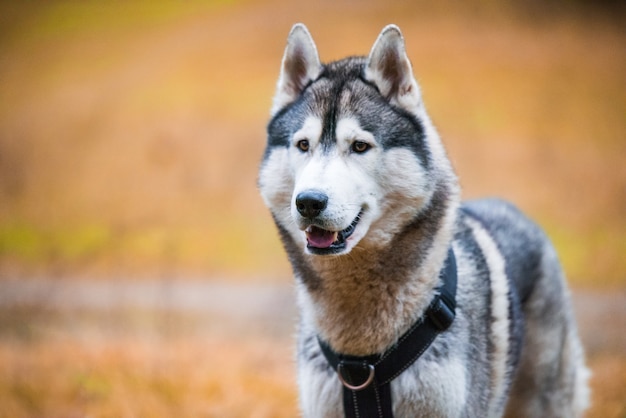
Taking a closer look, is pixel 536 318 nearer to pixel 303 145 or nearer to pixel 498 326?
pixel 498 326

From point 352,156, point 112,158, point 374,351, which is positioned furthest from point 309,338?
point 112,158

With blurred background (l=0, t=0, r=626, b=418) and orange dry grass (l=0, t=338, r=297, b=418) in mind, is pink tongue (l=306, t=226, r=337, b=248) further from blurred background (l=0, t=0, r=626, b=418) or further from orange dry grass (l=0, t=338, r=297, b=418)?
blurred background (l=0, t=0, r=626, b=418)

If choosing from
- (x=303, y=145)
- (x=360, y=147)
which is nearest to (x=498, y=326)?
(x=360, y=147)

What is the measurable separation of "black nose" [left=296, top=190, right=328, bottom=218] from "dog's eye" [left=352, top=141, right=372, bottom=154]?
37 centimetres

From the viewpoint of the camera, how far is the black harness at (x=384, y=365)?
2648mm

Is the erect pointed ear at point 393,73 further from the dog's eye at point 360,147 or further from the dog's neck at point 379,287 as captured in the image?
the dog's neck at point 379,287

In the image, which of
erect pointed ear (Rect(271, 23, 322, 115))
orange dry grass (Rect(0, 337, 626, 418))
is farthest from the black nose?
orange dry grass (Rect(0, 337, 626, 418))

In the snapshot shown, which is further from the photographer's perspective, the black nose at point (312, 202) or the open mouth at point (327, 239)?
the open mouth at point (327, 239)

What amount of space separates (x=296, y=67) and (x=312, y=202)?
38.1 inches

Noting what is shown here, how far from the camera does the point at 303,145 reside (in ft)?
9.47

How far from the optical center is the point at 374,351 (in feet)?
9.04

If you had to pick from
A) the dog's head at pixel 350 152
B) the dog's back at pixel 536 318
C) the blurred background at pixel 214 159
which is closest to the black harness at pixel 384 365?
the dog's head at pixel 350 152

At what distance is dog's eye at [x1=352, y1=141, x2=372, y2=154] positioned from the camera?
2.81 metres

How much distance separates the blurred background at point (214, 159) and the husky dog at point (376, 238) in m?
2.52
